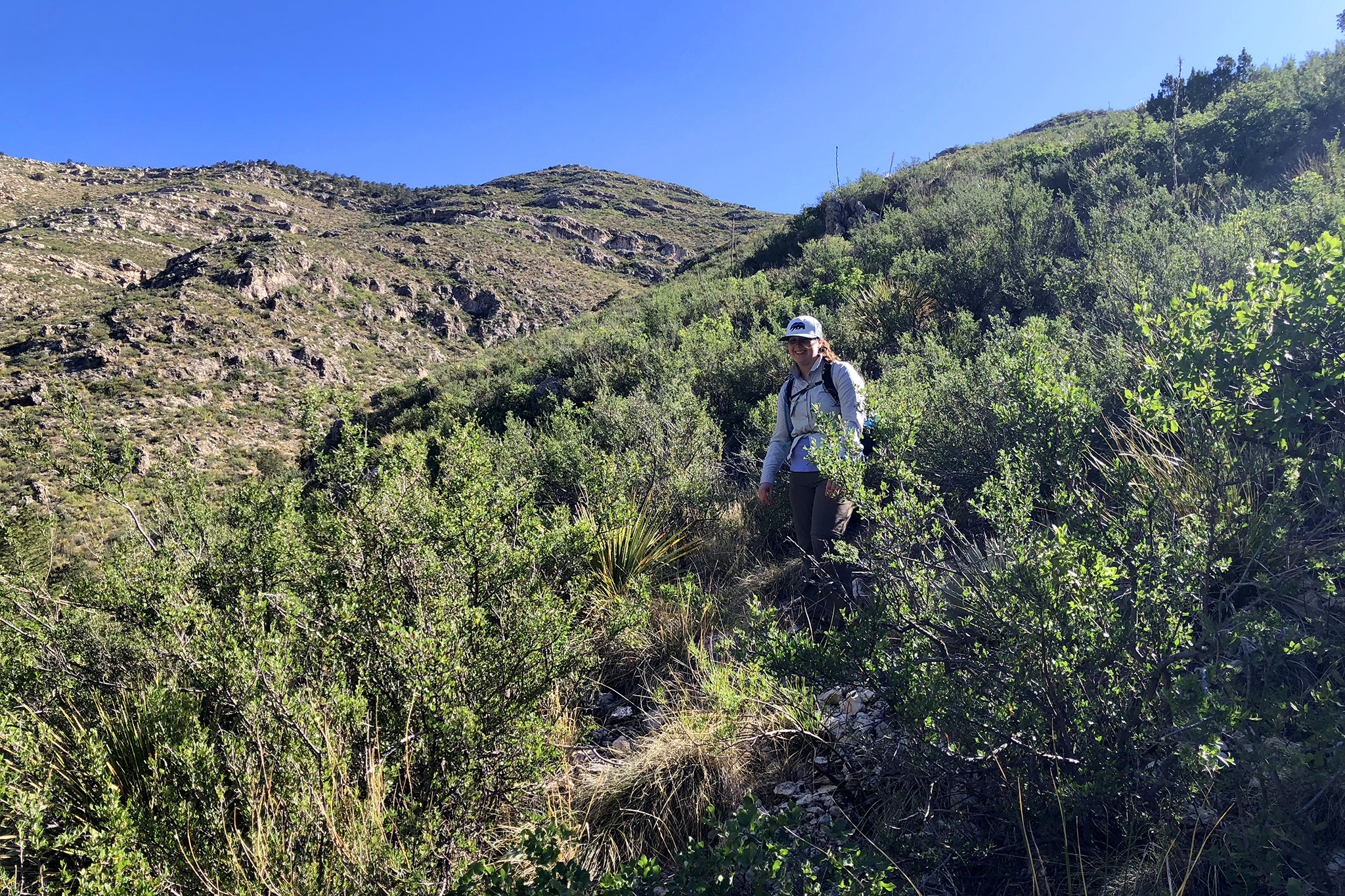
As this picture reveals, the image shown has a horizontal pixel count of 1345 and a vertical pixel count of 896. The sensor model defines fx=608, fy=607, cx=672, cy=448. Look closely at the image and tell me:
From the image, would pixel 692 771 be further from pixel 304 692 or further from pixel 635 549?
pixel 635 549

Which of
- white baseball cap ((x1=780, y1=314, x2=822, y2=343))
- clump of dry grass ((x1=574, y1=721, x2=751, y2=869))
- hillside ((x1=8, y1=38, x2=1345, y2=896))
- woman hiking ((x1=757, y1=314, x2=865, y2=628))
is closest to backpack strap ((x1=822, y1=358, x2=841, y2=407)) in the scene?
woman hiking ((x1=757, y1=314, x2=865, y2=628))

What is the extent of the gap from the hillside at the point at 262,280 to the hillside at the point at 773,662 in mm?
19379

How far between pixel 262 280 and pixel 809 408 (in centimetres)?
4482

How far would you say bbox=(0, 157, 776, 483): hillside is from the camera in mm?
29375

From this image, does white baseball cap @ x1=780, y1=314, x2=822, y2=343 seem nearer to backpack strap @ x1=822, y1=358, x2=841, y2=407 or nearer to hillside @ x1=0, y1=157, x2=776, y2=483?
backpack strap @ x1=822, y1=358, x2=841, y2=407

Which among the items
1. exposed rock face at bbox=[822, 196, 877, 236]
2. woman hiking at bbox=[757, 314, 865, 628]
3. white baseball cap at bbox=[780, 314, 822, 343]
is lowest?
woman hiking at bbox=[757, 314, 865, 628]

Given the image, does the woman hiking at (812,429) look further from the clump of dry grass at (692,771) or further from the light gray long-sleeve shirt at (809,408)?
the clump of dry grass at (692,771)

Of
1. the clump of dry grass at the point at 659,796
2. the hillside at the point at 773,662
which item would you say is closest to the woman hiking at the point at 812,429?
the hillside at the point at 773,662

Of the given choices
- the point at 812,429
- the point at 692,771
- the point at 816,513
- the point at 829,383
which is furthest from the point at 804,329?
the point at 692,771

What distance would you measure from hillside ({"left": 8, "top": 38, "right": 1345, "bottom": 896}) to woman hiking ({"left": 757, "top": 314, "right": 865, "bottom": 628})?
0.22m

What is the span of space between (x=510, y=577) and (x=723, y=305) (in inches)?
376

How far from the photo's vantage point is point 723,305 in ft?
38.4

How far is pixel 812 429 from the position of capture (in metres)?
3.90

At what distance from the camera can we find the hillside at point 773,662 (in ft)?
5.80
